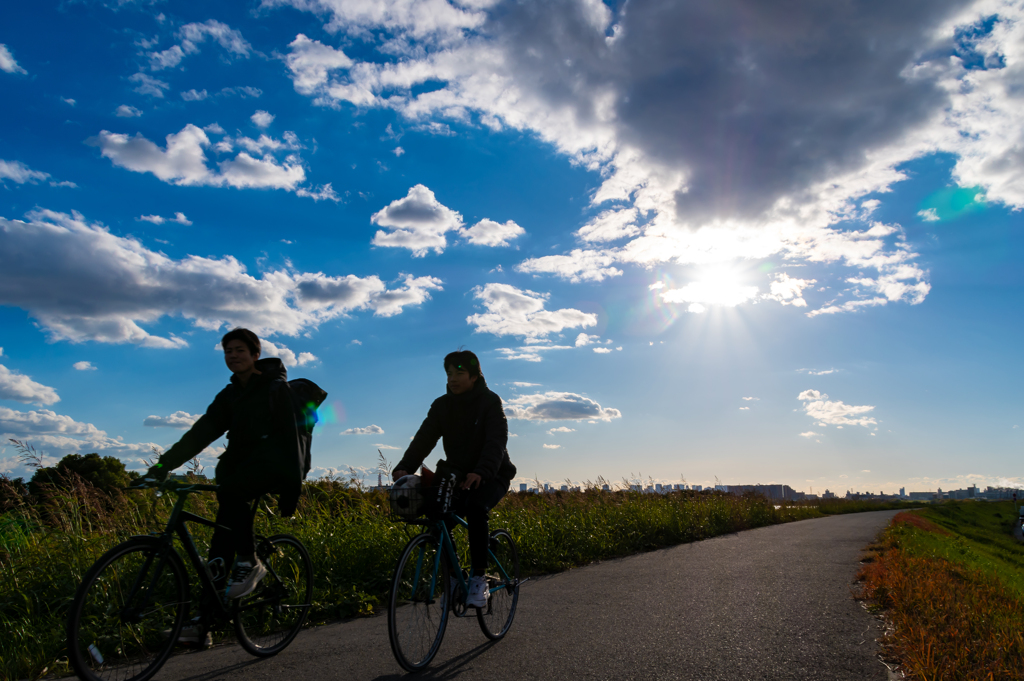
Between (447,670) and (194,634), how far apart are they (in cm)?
157

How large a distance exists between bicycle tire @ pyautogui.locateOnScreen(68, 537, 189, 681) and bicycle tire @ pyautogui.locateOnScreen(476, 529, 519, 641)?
194 cm

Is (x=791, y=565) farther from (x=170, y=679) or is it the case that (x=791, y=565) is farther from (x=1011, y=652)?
(x=170, y=679)

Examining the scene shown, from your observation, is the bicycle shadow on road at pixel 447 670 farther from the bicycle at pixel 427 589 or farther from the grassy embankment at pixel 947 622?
the grassy embankment at pixel 947 622

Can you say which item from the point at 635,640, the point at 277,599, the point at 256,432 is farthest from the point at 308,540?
the point at 635,640

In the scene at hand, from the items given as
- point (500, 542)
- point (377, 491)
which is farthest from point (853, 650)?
point (377, 491)

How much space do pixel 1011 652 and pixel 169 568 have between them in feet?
16.6

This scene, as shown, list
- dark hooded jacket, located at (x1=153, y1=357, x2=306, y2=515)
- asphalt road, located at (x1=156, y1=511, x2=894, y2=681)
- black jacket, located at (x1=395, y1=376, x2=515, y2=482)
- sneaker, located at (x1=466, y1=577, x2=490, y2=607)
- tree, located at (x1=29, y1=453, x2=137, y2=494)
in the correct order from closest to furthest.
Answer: asphalt road, located at (x1=156, y1=511, x2=894, y2=681)
dark hooded jacket, located at (x1=153, y1=357, x2=306, y2=515)
sneaker, located at (x1=466, y1=577, x2=490, y2=607)
black jacket, located at (x1=395, y1=376, x2=515, y2=482)
tree, located at (x1=29, y1=453, x2=137, y2=494)

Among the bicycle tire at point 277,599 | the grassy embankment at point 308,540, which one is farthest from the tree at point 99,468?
the bicycle tire at point 277,599

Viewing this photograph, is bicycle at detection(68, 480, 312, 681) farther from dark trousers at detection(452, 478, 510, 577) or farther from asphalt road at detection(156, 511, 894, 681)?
dark trousers at detection(452, 478, 510, 577)

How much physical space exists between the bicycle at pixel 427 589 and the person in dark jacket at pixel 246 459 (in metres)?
0.79

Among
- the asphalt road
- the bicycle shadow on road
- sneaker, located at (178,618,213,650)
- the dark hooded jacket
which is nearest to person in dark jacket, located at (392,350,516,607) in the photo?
the bicycle shadow on road

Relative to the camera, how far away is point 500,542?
5141 mm

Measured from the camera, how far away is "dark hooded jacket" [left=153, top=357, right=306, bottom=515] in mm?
3961

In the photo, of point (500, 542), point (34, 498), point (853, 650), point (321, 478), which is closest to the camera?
point (853, 650)
